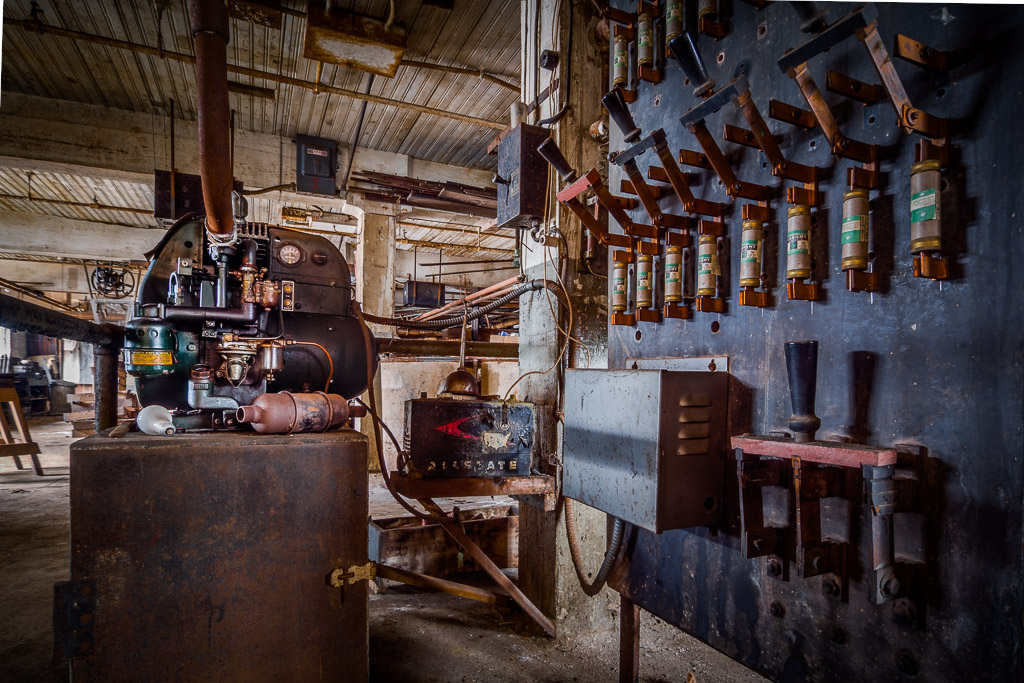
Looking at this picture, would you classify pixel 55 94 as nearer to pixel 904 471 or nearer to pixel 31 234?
pixel 31 234

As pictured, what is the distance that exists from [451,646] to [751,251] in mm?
2177

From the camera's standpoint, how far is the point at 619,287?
1.65 m

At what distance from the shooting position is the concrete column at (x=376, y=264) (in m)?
6.03

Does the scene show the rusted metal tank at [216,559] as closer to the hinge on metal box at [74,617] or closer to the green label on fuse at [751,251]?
the hinge on metal box at [74,617]

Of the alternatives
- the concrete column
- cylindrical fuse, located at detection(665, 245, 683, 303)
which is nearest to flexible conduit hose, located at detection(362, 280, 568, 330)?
cylindrical fuse, located at detection(665, 245, 683, 303)

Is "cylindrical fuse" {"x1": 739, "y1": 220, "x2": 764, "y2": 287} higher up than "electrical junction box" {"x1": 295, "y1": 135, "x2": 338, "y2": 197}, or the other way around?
"electrical junction box" {"x1": 295, "y1": 135, "x2": 338, "y2": 197}

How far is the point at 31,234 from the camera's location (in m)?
7.91

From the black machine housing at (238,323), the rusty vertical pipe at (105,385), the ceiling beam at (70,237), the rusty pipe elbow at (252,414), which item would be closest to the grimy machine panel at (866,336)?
the rusty pipe elbow at (252,414)

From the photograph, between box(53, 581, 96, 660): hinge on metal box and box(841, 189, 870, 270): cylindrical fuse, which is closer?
box(841, 189, 870, 270): cylindrical fuse

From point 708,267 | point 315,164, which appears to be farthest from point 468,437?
point 315,164

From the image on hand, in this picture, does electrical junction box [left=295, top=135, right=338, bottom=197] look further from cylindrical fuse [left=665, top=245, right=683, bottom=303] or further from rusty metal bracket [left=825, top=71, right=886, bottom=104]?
rusty metal bracket [left=825, top=71, right=886, bottom=104]

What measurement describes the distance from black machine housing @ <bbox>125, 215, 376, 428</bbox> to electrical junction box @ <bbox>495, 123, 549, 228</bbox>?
104cm

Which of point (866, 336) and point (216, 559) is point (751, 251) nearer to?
point (866, 336)

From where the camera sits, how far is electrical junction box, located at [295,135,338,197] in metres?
5.74
